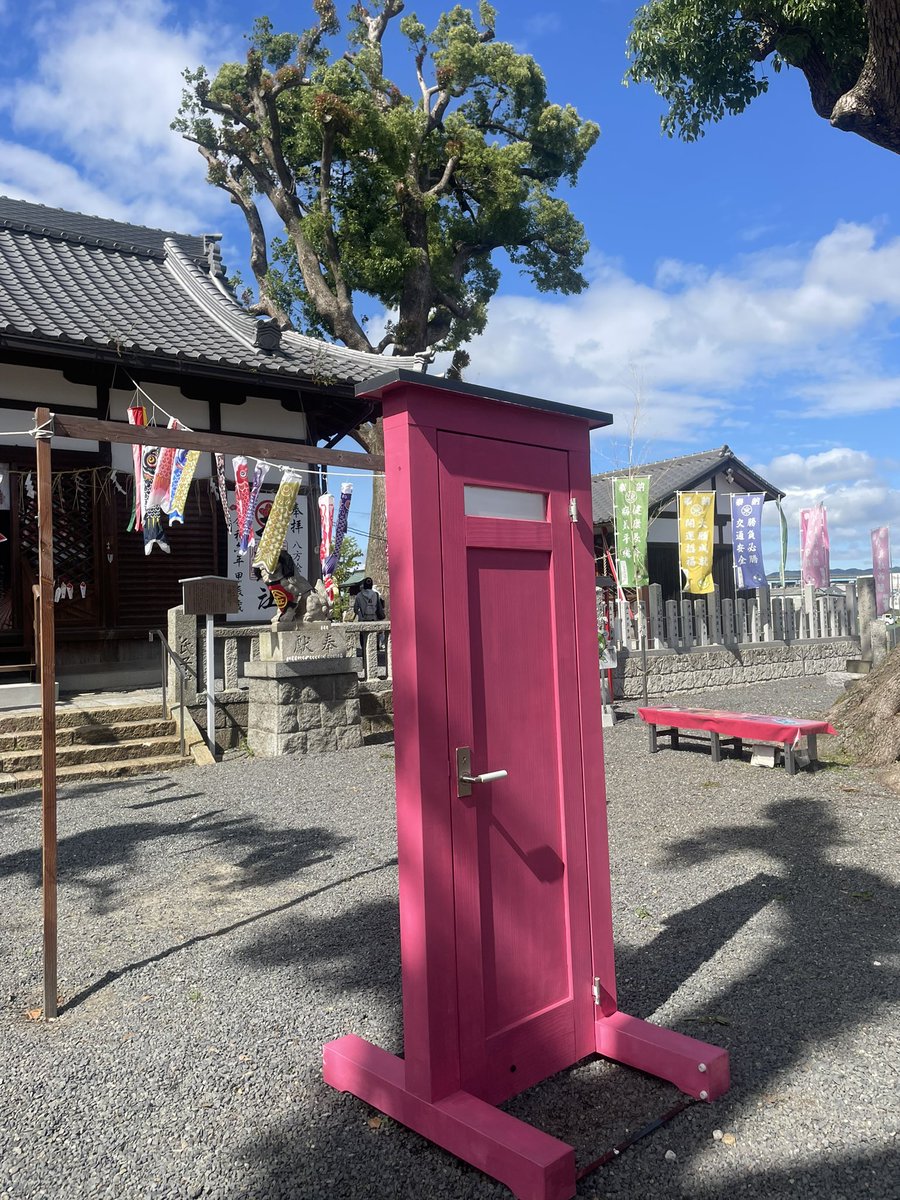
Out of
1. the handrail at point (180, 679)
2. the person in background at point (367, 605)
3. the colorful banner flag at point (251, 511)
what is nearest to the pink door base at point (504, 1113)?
the handrail at point (180, 679)

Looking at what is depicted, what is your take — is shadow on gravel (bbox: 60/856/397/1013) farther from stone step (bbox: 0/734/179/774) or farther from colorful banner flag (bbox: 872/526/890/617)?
colorful banner flag (bbox: 872/526/890/617)

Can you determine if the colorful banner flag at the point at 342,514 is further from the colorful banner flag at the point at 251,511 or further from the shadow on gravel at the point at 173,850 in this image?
the shadow on gravel at the point at 173,850

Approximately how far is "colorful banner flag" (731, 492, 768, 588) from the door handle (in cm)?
1396

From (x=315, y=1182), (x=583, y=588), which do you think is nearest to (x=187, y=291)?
(x=583, y=588)

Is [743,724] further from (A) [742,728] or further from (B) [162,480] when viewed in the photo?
(B) [162,480]

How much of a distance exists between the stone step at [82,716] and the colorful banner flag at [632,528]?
7.33 m

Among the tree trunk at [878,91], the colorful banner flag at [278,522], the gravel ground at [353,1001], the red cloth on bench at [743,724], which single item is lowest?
the gravel ground at [353,1001]

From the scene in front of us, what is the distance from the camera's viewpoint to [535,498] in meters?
3.10

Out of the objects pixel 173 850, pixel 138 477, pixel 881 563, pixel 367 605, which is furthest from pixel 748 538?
pixel 173 850

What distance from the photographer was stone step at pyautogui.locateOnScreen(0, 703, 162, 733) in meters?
8.48

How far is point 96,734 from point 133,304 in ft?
21.8

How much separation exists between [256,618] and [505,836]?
9.35 metres

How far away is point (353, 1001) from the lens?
11.8ft

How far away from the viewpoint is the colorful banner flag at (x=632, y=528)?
13.2 m
